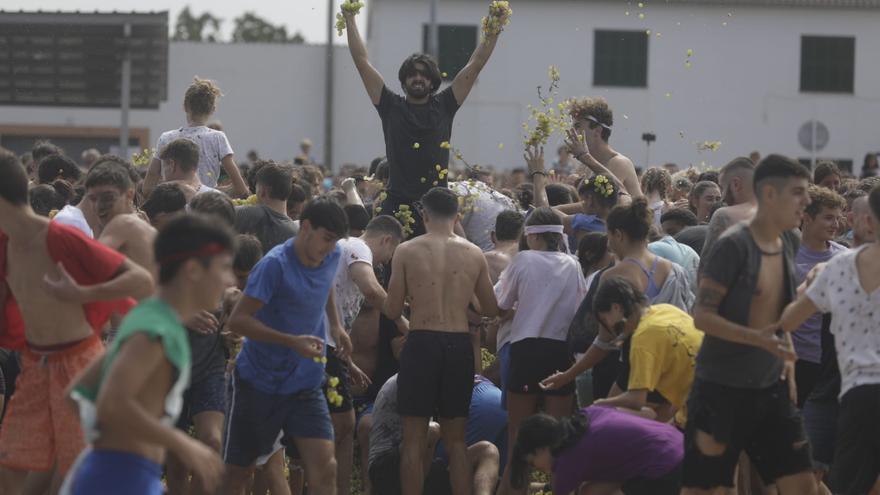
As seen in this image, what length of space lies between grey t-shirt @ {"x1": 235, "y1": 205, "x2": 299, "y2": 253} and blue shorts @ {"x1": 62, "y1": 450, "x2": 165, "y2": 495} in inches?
173

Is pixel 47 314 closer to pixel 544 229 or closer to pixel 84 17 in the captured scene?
pixel 544 229

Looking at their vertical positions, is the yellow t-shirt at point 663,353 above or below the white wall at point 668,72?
below

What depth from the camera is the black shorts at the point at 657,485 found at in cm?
867

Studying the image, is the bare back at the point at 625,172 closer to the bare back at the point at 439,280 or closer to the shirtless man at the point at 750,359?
the bare back at the point at 439,280

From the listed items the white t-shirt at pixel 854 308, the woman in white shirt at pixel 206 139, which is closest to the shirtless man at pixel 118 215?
the woman in white shirt at pixel 206 139

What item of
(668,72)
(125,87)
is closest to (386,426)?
(125,87)

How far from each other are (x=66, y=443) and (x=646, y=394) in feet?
11.0

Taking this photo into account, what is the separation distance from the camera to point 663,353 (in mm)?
8656

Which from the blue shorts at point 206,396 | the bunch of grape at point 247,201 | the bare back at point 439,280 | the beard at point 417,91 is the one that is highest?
the beard at point 417,91

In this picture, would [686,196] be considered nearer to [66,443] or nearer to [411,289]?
[411,289]

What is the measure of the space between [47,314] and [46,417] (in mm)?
507

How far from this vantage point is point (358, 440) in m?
11.1

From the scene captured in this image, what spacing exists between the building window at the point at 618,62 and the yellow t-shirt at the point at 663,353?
100.0 ft

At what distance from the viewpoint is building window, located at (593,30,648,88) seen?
38781 millimetres
